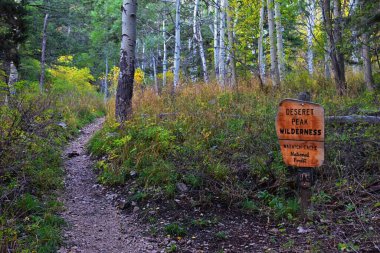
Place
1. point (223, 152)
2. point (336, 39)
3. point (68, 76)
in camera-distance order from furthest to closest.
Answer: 1. point (68, 76)
2. point (336, 39)
3. point (223, 152)

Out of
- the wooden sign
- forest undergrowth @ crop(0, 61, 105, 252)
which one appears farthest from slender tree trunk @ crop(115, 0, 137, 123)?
the wooden sign

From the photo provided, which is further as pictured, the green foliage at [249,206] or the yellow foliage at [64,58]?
the yellow foliage at [64,58]

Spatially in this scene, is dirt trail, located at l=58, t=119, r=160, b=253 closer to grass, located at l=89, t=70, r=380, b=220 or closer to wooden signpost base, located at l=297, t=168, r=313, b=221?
grass, located at l=89, t=70, r=380, b=220

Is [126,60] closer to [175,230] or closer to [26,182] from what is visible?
[26,182]

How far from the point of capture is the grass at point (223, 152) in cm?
492

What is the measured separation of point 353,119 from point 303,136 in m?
2.03

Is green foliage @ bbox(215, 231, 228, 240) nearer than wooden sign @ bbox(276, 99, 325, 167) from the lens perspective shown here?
No

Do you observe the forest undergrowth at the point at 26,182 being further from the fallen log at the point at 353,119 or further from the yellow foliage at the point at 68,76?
the yellow foliage at the point at 68,76

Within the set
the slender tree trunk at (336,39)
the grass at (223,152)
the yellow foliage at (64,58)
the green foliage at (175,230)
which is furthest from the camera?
the yellow foliage at (64,58)

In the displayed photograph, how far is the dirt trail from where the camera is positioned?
4012mm

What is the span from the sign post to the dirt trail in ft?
6.46

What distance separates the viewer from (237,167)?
17.7 feet

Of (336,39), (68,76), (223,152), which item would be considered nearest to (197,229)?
(223,152)

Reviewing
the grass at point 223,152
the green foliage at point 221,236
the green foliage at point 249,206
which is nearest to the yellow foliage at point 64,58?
the grass at point 223,152
